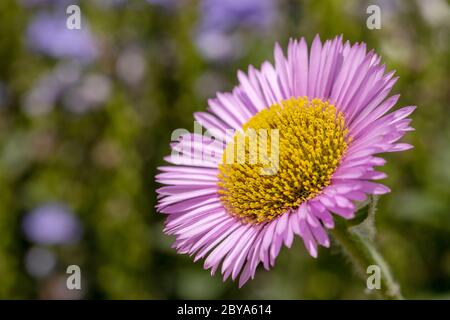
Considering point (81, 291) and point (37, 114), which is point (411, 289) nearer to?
point (81, 291)

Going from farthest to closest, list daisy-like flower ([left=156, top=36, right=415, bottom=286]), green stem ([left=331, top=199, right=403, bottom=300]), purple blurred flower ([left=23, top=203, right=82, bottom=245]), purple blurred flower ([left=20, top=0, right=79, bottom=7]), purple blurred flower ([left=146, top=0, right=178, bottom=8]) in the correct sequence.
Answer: purple blurred flower ([left=20, top=0, right=79, bottom=7]), purple blurred flower ([left=146, top=0, right=178, bottom=8]), purple blurred flower ([left=23, top=203, right=82, bottom=245]), green stem ([left=331, top=199, right=403, bottom=300]), daisy-like flower ([left=156, top=36, right=415, bottom=286])

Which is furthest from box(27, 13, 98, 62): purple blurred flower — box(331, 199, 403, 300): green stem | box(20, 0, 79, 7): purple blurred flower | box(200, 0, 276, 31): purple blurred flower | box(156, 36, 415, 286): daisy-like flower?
box(331, 199, 403, 300): green stem

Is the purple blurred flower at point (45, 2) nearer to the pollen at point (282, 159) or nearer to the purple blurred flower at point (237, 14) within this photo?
the purple blurred flower at point (237, 14)

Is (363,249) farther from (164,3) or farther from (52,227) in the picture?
(164,3)

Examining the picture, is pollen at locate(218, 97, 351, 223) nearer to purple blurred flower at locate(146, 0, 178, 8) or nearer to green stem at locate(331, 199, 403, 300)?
green stem at locate(331, 199, 403, 300)

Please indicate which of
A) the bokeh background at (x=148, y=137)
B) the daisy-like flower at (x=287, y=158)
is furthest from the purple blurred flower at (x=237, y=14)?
the daisy-like flower at (x=287, y=158)

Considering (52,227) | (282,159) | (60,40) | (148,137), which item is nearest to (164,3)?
(60,40)
